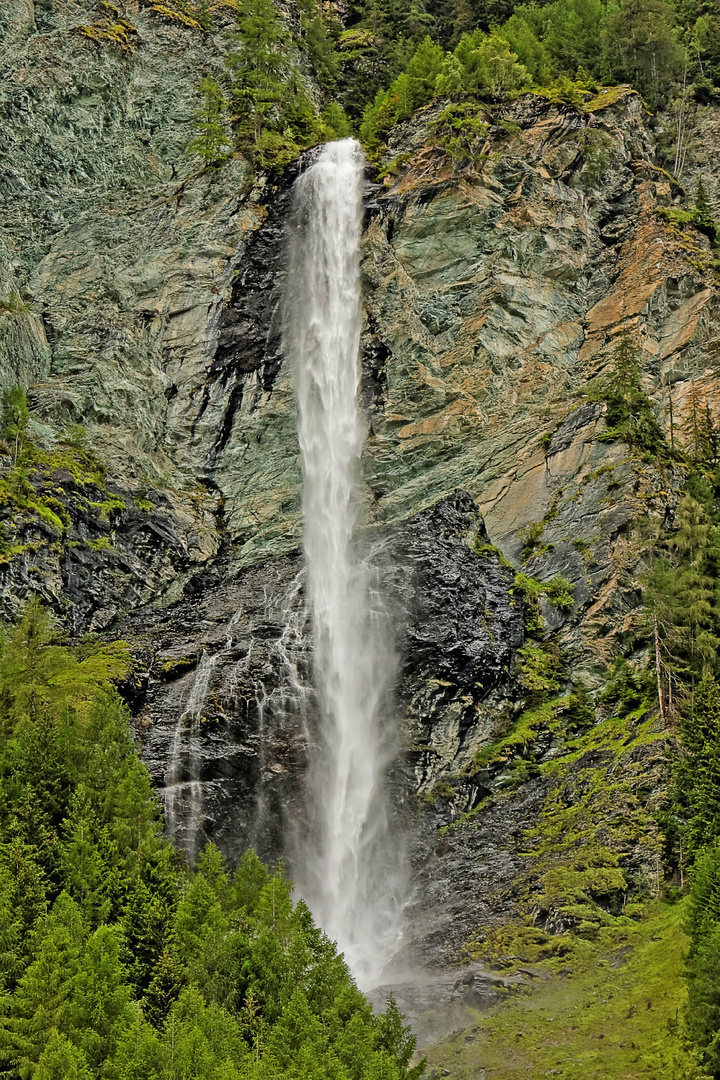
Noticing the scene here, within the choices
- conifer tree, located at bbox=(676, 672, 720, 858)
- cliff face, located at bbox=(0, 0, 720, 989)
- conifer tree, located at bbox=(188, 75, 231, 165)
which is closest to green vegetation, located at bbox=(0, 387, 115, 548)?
cliff face, located at bbox=(0, 0, 720, 989)

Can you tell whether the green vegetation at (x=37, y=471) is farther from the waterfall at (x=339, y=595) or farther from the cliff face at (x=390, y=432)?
the waterfall at (x=339, y=595)

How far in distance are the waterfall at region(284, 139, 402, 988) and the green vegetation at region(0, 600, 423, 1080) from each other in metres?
5.63

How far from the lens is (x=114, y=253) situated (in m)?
55.3

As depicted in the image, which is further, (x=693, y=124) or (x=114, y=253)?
(x=693, y=124)

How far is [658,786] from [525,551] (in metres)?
15.3

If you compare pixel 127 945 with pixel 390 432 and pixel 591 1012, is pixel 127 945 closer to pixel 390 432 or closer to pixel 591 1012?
pixel 591 1012

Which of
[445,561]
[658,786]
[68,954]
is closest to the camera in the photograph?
[68,954]

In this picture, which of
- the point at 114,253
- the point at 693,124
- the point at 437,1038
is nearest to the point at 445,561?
the point at 437,1038

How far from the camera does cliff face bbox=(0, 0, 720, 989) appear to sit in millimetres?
35656

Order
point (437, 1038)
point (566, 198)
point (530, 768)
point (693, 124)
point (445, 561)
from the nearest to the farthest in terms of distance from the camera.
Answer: point (437, 1038), point (530, 768), point (445, 561), point (566, 198), point (693, 124)

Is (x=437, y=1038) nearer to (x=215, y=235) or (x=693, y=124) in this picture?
(x=215, y=235)

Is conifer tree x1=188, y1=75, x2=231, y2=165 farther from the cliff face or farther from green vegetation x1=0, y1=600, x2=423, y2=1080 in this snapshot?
green vegetation x1=0, y1=600, x2=423, y2=1080

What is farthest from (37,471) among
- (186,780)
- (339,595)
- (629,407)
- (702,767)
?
(702,767)

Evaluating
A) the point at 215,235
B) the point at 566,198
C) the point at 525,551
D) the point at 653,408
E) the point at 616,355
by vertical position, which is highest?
the point at 215,235
